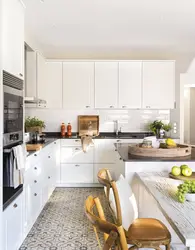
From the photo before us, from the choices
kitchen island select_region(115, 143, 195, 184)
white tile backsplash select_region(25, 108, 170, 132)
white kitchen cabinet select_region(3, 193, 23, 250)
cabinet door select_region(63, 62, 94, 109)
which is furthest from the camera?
white tile backsplash select_region(25, 108, 170, 132)

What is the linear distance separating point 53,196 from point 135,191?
2.20m

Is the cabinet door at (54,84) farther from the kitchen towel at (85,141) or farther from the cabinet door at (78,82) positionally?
the kitchen towel at (85,141)

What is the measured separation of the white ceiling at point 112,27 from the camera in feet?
11.4

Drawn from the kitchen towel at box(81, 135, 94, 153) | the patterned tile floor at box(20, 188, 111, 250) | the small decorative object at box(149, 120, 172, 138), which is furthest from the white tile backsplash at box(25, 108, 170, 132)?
the patterned tile floor at box(20, 188, 111, 250)

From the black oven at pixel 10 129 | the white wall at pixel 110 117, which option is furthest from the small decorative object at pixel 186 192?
the white wall at pixel 110 117

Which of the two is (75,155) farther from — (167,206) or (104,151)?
(167,206)

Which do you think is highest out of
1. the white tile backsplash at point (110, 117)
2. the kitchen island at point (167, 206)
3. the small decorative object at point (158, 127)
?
the white tile backsplash at point (110, 117)

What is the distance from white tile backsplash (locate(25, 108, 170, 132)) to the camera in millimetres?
5910

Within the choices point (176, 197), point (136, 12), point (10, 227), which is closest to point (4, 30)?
point (10, 227)

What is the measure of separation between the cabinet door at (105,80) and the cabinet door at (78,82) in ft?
0.39

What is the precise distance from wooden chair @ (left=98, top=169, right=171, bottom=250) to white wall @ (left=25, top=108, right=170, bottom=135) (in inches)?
153

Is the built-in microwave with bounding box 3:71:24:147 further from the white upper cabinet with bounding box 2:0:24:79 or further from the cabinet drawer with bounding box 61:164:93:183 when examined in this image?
the cabinet drawer with bounding box 61:164:93:183

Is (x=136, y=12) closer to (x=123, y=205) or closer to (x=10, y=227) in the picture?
(x=123, y=205)

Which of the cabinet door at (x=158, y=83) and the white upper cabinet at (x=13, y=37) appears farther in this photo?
the cabinet door at (x=158, y=83)
